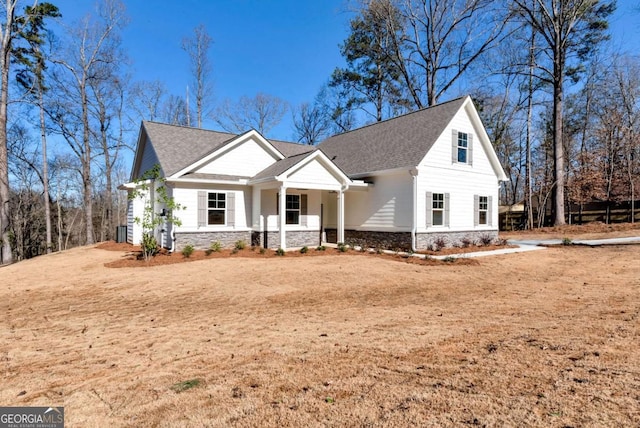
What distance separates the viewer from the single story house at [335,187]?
44.5 feet

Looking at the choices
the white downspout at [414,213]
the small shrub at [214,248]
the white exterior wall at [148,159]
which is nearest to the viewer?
the small shrub at [214,248]

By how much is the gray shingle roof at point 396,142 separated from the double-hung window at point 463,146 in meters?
1.33

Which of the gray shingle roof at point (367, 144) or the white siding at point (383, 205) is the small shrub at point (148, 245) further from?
the white siding at point (383, 205)

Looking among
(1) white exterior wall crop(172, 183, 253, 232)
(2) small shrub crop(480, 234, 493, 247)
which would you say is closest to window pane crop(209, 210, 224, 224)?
(1) white exterior wall crop(172, 183, 253, 232)

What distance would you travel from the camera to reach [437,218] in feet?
48.6

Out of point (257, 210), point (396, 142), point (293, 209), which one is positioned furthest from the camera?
point (396, 142)

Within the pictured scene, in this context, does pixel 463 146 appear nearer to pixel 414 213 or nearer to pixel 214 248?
pixel 414 213

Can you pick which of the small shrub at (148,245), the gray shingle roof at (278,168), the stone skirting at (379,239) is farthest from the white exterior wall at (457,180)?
the small shrub at (148,245)

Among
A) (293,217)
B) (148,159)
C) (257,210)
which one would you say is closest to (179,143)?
(148,159)

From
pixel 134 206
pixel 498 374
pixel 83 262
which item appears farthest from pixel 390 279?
pixel 134 206

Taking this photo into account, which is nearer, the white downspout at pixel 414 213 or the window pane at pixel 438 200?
the white downspout at pixel 414 213

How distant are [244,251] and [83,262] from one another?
545 centimetres

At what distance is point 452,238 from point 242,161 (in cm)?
A: 1016

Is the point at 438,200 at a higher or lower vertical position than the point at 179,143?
lower
